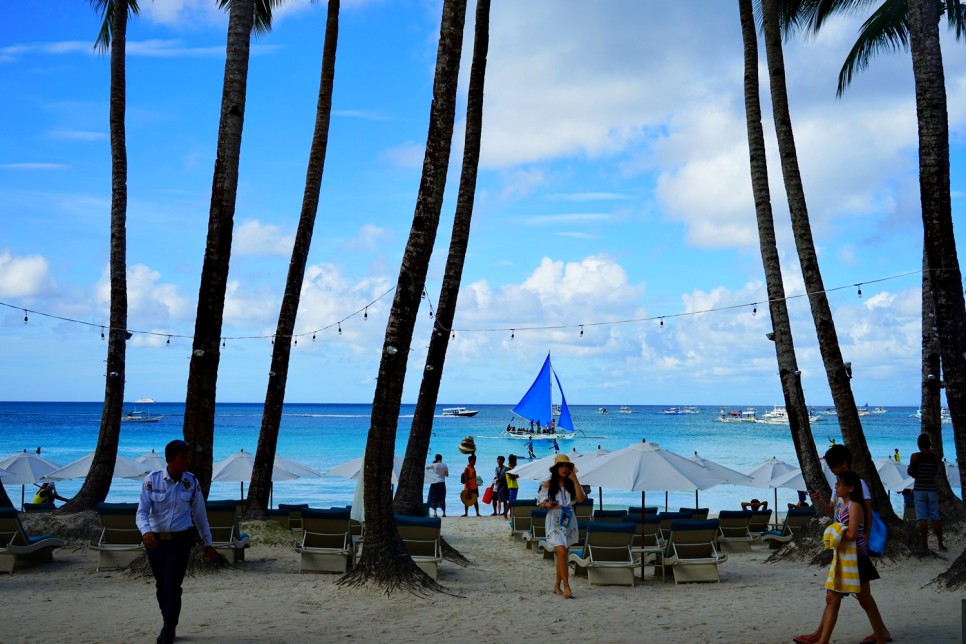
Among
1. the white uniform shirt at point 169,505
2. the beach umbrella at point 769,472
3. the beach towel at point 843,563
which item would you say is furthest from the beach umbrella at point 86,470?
the beach towel at point 843,563

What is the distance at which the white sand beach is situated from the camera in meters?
7.32

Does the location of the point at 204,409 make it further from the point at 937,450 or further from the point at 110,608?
the point at 937,450

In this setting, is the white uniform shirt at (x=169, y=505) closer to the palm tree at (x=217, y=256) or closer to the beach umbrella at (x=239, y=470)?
the palm tree at (x=217, y=256)

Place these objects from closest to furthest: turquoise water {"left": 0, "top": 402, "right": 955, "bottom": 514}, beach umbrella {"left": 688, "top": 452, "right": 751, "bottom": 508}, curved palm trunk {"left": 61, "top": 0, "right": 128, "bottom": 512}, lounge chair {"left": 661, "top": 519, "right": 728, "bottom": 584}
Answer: lounge chair {"left": 661, "top": 519, "right": 728, "bottom": 584} < beach umbrella {"left": 688, "top": 452, "right": 751, "bottom": 508} < curved palm trunk {"left": 61, "top": 0, "right": 128, "bottom": 512} < turquoise water {"left": 0, "top": 402, "right": 955, "bottom": 514}

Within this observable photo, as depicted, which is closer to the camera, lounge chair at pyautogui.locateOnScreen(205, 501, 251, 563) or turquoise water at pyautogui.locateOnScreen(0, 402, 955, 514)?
lounge chair at pyautogui.locateOnScreen(205, 501, 251, 563)

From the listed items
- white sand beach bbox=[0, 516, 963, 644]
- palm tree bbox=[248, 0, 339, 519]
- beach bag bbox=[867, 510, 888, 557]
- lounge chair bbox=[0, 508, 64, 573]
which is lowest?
white sand beach bbox=[0, 516, 963, 644]

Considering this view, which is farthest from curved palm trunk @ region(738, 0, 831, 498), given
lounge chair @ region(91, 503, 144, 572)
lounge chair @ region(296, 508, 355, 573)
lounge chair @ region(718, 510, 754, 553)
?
lounge chair @ region(91, 503, 144, 572)

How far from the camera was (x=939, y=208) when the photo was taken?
9.73 m

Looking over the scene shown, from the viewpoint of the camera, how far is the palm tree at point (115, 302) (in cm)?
1423

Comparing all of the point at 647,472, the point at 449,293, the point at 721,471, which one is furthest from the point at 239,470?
the point at 721,471

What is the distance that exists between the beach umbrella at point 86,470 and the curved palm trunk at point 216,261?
7.11 metres

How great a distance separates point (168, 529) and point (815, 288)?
30.8 ft

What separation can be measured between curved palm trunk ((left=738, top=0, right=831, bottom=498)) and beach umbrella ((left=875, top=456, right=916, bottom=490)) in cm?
399

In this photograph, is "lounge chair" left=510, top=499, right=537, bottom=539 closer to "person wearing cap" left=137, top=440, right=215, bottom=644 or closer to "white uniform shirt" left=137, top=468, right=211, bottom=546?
"white uniform shirt" left=137, top=468, right=211, bottom=546
